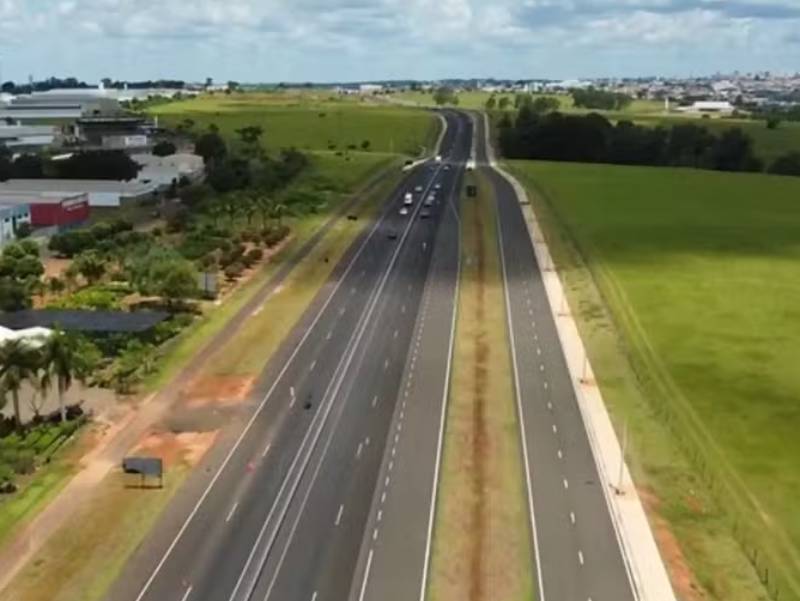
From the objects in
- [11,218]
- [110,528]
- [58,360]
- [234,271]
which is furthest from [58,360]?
[11,218]

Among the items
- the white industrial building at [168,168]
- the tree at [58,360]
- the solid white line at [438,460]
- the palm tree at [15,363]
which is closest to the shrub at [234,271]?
the solid white line at [438,460]

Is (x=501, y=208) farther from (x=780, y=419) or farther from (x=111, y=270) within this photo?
(x=780, y=419)

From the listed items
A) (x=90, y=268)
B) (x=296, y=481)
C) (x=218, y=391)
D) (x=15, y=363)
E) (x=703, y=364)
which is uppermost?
(x=15, y=363)

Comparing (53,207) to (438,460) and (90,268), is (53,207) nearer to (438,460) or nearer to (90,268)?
(90,268)

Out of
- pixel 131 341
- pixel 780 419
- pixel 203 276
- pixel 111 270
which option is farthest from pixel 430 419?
pixel 111 270

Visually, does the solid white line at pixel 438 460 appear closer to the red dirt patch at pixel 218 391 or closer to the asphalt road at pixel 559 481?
the asphalt road at pixel 559 481
